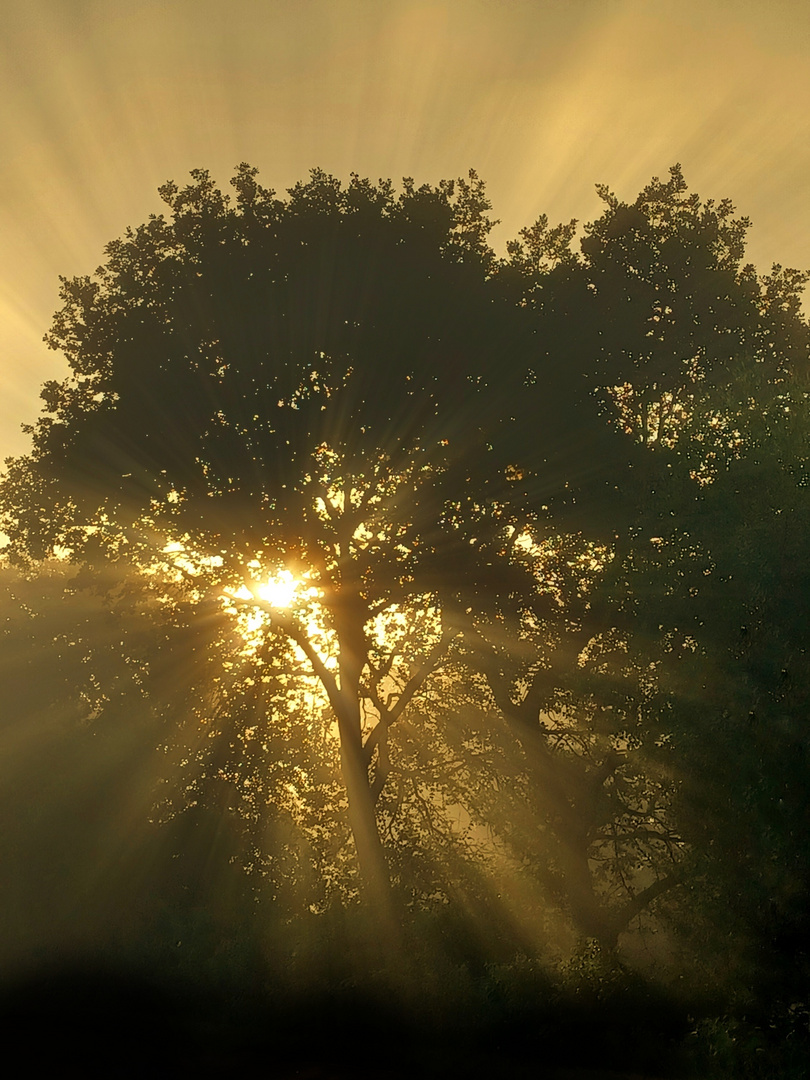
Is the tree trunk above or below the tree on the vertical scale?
below

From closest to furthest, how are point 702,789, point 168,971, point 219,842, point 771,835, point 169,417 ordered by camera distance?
point 771,835 < point 702,789 < point 168,971 < point 169,417 < point 219,842

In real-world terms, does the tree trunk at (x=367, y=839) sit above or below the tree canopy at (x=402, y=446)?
below

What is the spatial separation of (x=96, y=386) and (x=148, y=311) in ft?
10.4

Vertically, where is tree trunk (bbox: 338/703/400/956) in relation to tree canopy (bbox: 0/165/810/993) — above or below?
below

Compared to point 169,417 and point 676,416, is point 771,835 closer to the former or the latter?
point 676,416

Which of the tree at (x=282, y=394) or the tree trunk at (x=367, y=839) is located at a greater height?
the tree at (x=282, y=394)

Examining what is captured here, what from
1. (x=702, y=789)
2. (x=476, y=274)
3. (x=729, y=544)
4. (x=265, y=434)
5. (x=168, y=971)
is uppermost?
(x=476, y=274)

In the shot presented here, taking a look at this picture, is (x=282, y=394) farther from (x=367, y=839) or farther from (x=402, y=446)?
(x=367, y=839)

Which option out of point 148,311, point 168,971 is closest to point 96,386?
point 148,311

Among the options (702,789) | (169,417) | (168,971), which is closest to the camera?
(702,789)

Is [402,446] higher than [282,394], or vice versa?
[282,394]

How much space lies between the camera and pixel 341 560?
92.0 feet

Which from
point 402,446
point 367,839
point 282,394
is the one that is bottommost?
point 367,839

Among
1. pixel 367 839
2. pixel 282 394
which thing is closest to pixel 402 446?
pixel 282 394
